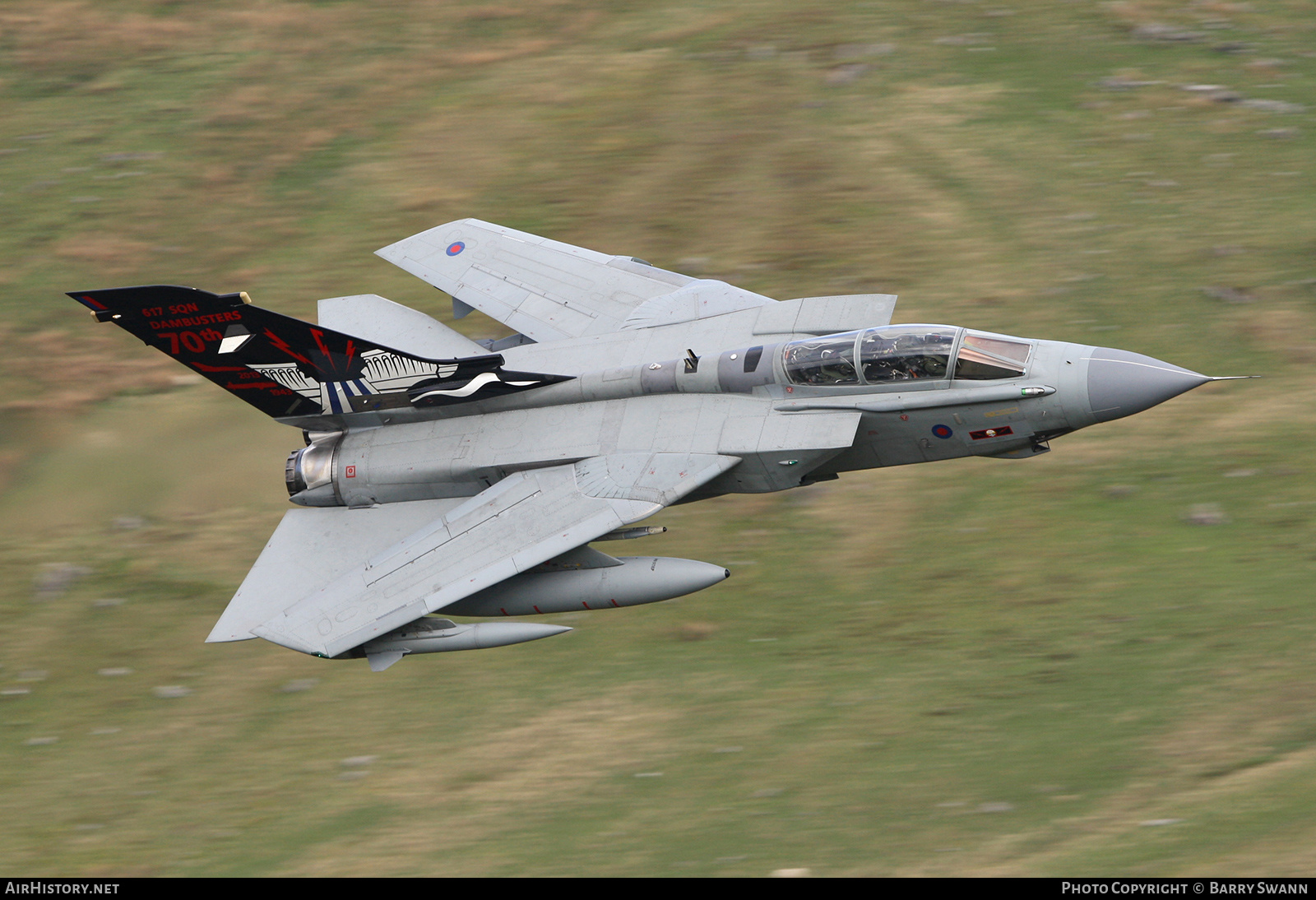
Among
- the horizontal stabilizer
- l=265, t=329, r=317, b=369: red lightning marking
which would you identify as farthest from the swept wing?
the horizontal stabilizer

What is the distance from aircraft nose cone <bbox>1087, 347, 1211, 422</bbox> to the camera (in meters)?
15.8

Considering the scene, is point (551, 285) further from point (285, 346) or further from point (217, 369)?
point (217, 369)

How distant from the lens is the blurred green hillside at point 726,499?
1549 cm

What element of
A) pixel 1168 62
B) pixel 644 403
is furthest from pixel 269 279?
pixel 1168 62

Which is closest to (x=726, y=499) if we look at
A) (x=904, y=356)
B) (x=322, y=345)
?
(x=904, y=356)

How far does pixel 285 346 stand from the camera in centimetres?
1859

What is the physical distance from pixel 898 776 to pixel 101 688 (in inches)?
457

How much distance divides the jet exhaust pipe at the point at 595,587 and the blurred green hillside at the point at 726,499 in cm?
120

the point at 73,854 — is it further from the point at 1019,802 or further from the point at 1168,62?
the point at 1168,62

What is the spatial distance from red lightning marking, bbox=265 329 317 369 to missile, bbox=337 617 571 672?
428 centimetres

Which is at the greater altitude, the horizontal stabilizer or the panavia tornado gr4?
the panavia tornado gr4

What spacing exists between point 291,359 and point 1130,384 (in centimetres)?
1142

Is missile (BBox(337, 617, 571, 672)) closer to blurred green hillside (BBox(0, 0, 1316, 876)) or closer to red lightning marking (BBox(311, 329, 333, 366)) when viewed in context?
blurred green hillside (BBox(0, 0, 1316, 876))

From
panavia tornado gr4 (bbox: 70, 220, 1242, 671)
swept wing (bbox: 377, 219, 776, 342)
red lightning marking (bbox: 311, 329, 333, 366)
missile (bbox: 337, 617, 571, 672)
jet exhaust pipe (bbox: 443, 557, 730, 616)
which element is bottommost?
missile (bbox: 337, 617, 571, 672)
